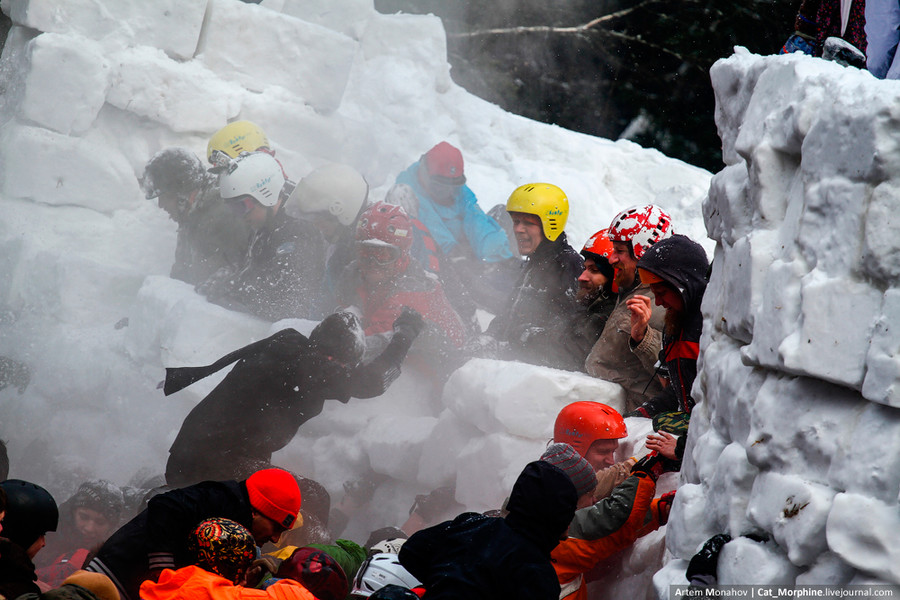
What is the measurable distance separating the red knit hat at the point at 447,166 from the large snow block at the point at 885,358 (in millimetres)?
4921

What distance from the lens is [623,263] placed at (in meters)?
3.81

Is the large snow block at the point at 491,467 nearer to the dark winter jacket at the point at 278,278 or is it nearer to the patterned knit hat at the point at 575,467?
the patterned knit hat at the point at 575,467

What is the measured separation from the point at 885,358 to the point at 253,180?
4.75m

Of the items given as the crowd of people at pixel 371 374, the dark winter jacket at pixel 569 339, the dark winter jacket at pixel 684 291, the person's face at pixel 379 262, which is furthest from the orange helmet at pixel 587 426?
the person's face at pixel 379 262

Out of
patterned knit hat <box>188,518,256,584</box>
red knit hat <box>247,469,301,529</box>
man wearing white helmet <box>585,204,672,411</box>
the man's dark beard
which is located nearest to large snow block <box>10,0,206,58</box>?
the man's dark beard

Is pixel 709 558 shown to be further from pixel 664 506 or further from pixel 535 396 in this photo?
pixel 535 396

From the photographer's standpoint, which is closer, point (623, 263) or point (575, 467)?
point (575, 467)

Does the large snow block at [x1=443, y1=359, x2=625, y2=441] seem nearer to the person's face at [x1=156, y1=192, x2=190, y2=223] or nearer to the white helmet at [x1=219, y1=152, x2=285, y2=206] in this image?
the white helmet at [x1=219, y1=152, x2=285, y2=206]

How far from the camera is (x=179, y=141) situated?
7176mm

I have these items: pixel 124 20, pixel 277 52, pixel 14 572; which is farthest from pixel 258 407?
pixel 277 52

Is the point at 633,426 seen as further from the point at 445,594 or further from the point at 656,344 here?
the point at 445,594

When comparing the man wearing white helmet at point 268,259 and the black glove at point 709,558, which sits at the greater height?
the black glove at point 709,558

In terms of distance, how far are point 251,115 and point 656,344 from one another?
5.25 metres

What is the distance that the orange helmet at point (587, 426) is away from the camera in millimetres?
3115
